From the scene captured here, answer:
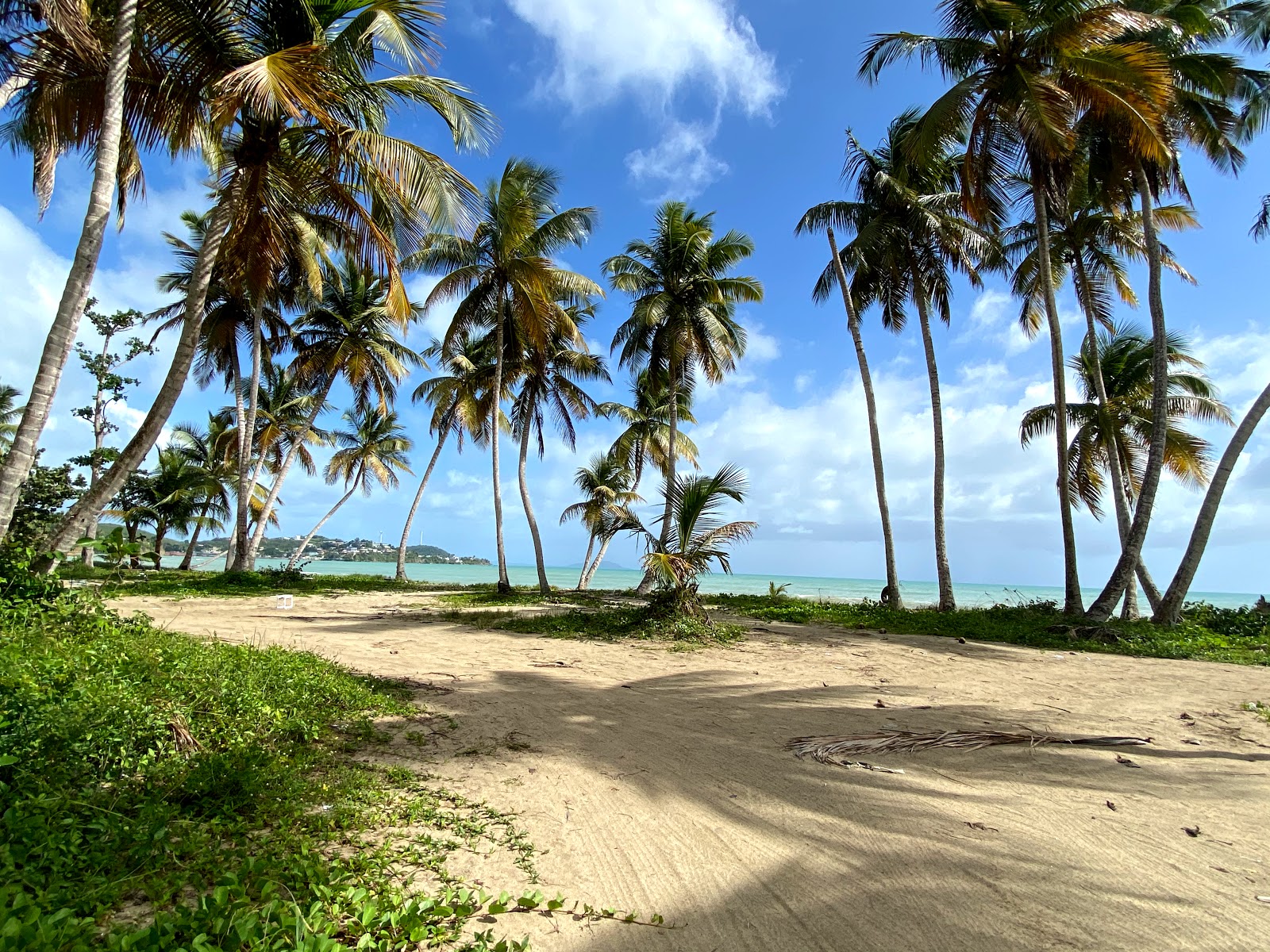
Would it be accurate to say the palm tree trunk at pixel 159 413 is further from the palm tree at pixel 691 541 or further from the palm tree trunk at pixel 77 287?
the palm tree at pixel 691 541

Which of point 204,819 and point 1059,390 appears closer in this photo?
point 204,819

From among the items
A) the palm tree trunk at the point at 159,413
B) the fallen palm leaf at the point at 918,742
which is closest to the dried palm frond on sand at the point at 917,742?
the fallen palm leaf at the point at 918,742

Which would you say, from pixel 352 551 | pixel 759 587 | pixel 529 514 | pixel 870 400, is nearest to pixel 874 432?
pixel 870 400

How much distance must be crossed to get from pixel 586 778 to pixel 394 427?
26.6 meters

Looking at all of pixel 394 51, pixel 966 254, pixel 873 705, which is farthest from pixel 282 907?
pixel 966 254

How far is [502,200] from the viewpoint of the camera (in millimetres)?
17203

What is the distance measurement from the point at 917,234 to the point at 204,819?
17.1 meters

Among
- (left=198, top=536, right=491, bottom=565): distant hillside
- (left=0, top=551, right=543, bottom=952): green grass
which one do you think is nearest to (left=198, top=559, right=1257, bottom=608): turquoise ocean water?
(left=198, top=536, right=491, bottom=565): distant hillside

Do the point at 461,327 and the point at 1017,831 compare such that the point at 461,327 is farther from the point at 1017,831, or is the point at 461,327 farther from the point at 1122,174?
the point at 1017,831

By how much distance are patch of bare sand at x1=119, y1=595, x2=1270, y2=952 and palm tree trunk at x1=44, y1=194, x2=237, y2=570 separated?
115 inches

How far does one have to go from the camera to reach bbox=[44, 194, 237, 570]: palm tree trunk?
6117 millimetres

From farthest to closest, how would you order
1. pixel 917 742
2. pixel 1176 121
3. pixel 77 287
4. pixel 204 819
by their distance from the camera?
pixel 1176 121, pixel 77 287, pixel 917 742, pixel 204 819

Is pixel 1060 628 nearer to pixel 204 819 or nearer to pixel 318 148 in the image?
pixel 204 819

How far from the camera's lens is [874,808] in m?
3.44
